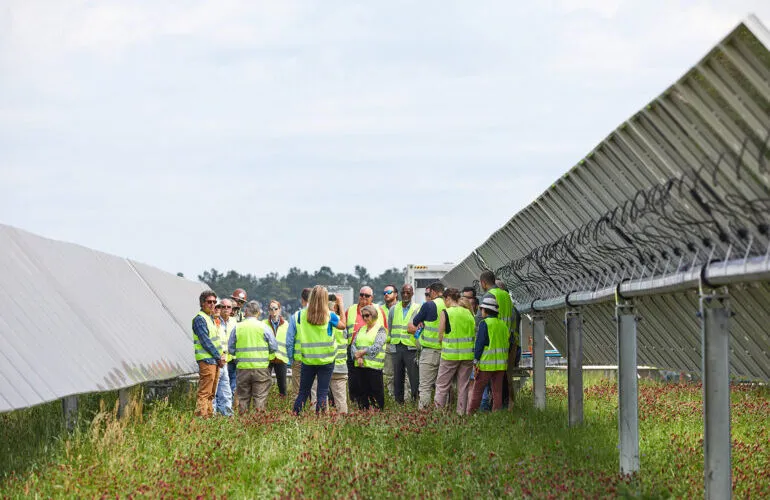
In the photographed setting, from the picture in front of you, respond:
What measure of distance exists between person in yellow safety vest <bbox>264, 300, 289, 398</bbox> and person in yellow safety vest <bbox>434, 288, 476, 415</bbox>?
9.35 ft

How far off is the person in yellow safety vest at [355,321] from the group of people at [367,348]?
0.7 inches

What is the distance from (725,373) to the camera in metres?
7.91

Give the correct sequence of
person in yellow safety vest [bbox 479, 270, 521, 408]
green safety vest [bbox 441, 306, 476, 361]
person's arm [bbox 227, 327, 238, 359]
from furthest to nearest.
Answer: person's arm [bbox 227, 327, 238, 359]
green safety vest [bbox 441, 306, 476, 361]
person in yellow safety vest [bbox 479, 270, 521, 408]

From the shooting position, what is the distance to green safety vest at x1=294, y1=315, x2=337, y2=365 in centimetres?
1439

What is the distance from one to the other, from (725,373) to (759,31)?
7.66ft

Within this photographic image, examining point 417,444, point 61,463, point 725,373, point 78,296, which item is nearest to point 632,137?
point 725,373

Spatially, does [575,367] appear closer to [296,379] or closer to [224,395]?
[224,395]

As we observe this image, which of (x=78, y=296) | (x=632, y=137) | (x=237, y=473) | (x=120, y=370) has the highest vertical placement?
(x=632, y=137)

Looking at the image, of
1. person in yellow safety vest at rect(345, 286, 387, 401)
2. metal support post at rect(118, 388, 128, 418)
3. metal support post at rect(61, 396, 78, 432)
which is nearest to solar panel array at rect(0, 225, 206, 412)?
metal support post at rect(118, 388, 128, 418)

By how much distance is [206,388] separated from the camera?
14.9m

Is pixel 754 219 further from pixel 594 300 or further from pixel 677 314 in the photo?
pixel 594 300

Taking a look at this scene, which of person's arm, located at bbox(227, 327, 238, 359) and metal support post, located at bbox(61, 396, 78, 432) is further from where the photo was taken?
A: person's arm, located at bbox(227, 327, 238, 359)

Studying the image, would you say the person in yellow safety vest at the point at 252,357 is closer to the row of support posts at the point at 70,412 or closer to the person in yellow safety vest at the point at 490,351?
the person in yellow safety vest at the point at 490,351

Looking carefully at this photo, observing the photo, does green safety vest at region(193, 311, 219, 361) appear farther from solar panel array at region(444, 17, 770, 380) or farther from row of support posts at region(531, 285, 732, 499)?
row of support posts at region(531, 285, 732, 499)
